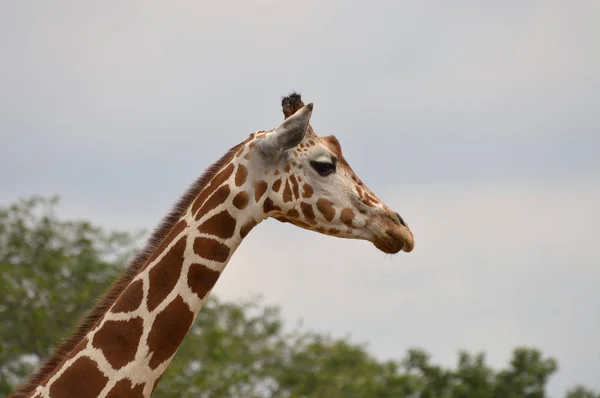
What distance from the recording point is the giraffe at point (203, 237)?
8.23 metres

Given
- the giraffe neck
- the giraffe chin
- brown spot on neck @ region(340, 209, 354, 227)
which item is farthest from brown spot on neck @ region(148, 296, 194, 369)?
the giraffe chin

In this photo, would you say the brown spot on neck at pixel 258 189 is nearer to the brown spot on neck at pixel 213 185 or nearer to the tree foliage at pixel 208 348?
the brown spot on neck at pixel 213 185

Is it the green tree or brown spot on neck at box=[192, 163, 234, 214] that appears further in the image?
the green tree

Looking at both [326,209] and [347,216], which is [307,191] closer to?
[326,209]

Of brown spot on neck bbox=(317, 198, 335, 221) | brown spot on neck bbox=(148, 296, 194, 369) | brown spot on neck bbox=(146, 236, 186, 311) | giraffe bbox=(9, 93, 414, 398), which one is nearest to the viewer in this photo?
giraffe bbox=(9, 93, 414, 398)

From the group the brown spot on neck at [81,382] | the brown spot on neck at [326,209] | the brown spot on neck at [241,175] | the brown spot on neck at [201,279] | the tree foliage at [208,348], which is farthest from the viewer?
the tree foliage at [208,348]

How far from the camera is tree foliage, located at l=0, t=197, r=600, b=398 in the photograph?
106 ft

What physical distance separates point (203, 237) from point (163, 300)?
0.51m

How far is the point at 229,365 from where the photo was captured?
35.4 m

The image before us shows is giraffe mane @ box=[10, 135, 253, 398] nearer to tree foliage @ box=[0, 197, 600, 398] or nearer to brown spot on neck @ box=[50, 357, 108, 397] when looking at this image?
brown spot on neck @ box=[50, 357, 108, 397]

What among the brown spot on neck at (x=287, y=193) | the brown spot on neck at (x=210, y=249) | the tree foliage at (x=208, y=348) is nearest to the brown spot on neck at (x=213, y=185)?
the brown spot on neck at (x=210, y=249)

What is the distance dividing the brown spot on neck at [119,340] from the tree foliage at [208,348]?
20759 millimetres

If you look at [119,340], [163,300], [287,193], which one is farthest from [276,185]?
[119,340]

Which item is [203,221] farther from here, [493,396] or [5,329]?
[5,329]
